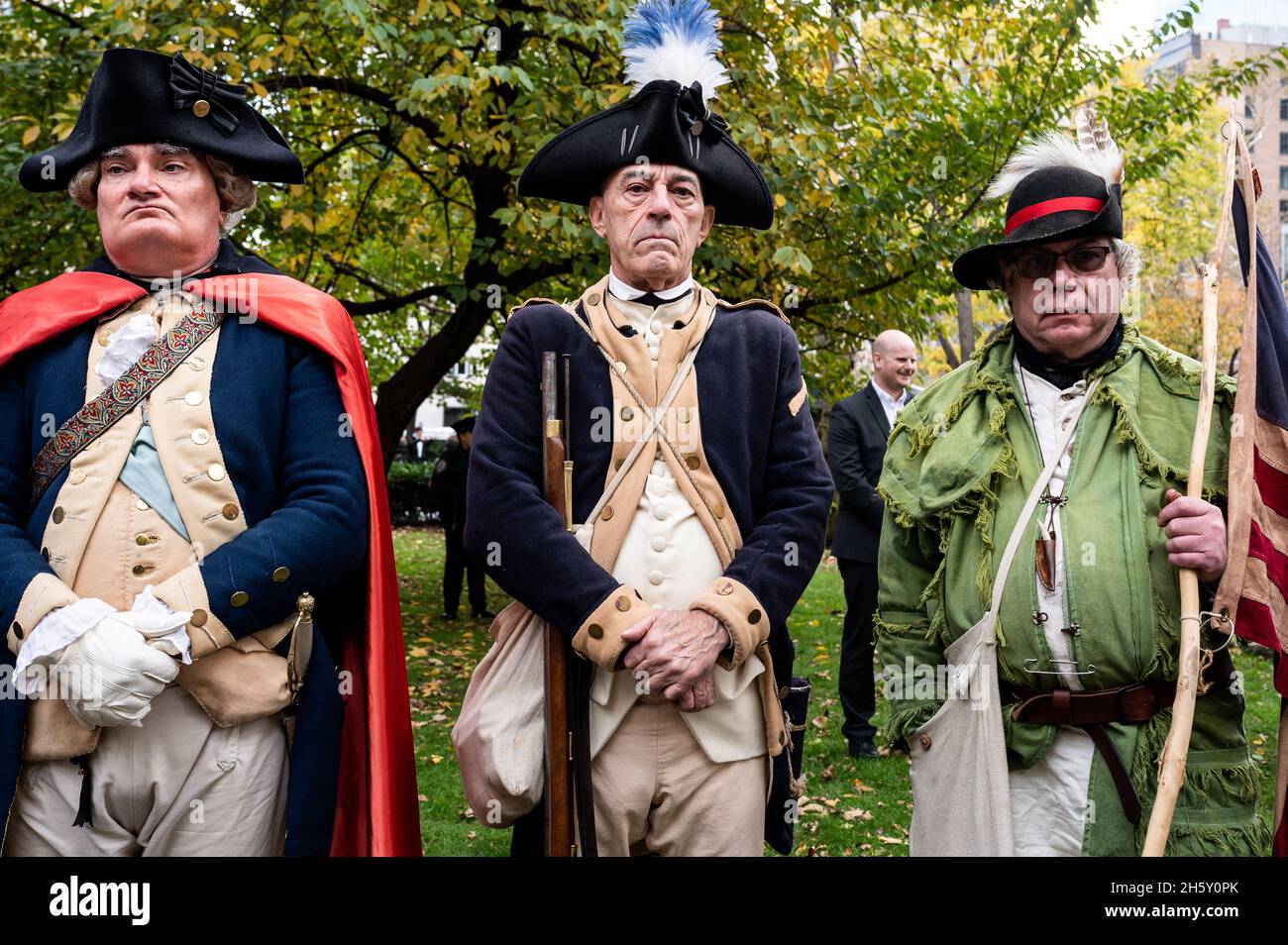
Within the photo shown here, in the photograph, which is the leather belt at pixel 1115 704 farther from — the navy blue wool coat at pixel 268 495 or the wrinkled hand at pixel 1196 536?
the navy blue wool coat at pixel 268 495

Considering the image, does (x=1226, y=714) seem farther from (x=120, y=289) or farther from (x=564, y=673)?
(x=120, y=289)

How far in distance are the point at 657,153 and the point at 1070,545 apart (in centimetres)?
141

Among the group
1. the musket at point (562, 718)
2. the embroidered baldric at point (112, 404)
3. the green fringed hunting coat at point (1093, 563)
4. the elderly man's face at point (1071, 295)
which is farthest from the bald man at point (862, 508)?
the embroidered baldric at point (112, 404)

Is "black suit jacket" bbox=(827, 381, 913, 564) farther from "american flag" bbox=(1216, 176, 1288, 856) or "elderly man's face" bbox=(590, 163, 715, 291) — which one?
"elderly man's face" bbox=(590, 163, 715, 291)

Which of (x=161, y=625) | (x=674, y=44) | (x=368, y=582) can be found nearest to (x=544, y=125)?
(x=674, y=44)

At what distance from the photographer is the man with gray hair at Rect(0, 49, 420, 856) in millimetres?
2510

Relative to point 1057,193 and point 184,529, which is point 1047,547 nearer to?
point 1057,193

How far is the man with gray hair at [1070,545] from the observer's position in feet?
9.12

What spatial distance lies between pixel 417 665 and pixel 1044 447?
24.2ft

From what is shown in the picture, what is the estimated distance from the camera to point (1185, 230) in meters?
29.9

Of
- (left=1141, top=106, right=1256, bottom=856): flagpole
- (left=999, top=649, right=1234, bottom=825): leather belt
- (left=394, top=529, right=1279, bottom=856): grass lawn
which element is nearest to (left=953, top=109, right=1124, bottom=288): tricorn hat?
(left=1141, top=106, right=1256, bottom=856): flagpole

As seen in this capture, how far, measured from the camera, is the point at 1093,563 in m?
2.81
